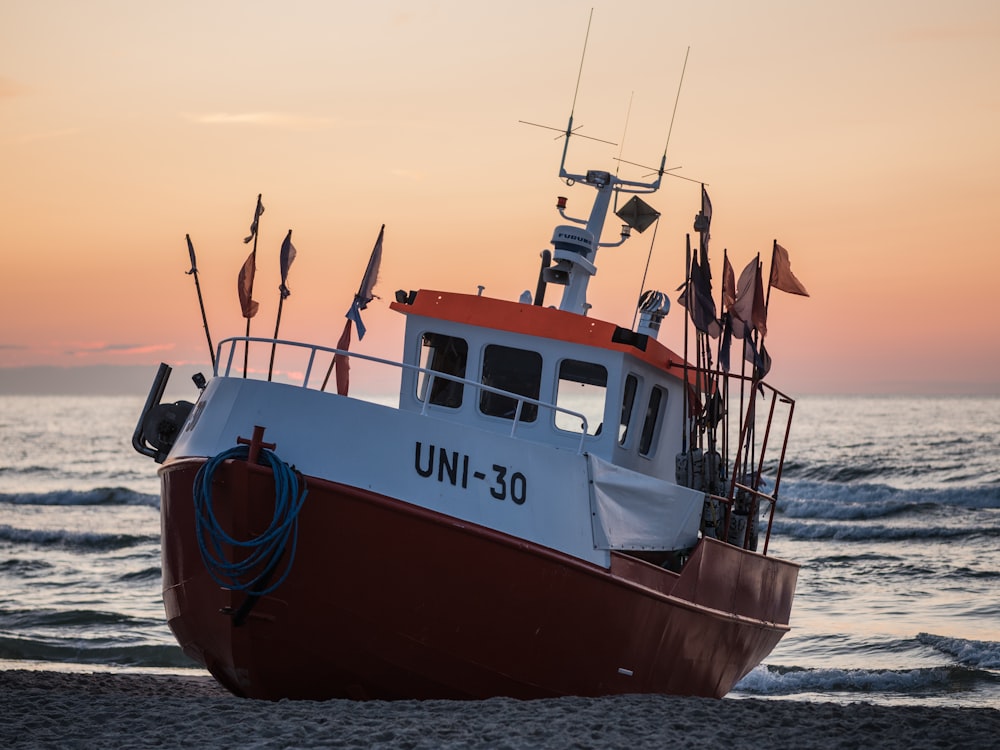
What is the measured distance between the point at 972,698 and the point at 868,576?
33.0 feet

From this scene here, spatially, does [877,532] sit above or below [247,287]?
below

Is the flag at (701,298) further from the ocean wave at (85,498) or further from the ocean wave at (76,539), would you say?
the ocean wave at (85,498)

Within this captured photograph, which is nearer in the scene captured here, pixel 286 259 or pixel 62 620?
pixel 286 259

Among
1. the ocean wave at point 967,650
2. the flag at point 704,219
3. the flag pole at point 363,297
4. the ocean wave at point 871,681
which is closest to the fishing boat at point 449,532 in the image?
the flag pole at point 363,297

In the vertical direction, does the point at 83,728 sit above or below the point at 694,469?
below

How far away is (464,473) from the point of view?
8.34 metres

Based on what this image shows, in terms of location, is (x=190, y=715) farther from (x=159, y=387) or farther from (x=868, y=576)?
(x=868, y=576)

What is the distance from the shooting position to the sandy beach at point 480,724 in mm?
7730

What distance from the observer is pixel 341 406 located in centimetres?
823

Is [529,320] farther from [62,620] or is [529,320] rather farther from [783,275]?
[62,620]

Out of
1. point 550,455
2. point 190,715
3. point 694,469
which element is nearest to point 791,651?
point 694,469

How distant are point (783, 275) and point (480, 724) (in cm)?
594

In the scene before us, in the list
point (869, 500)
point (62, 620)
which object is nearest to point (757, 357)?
point (62, 620)

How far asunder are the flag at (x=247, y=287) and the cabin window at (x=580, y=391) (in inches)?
122
